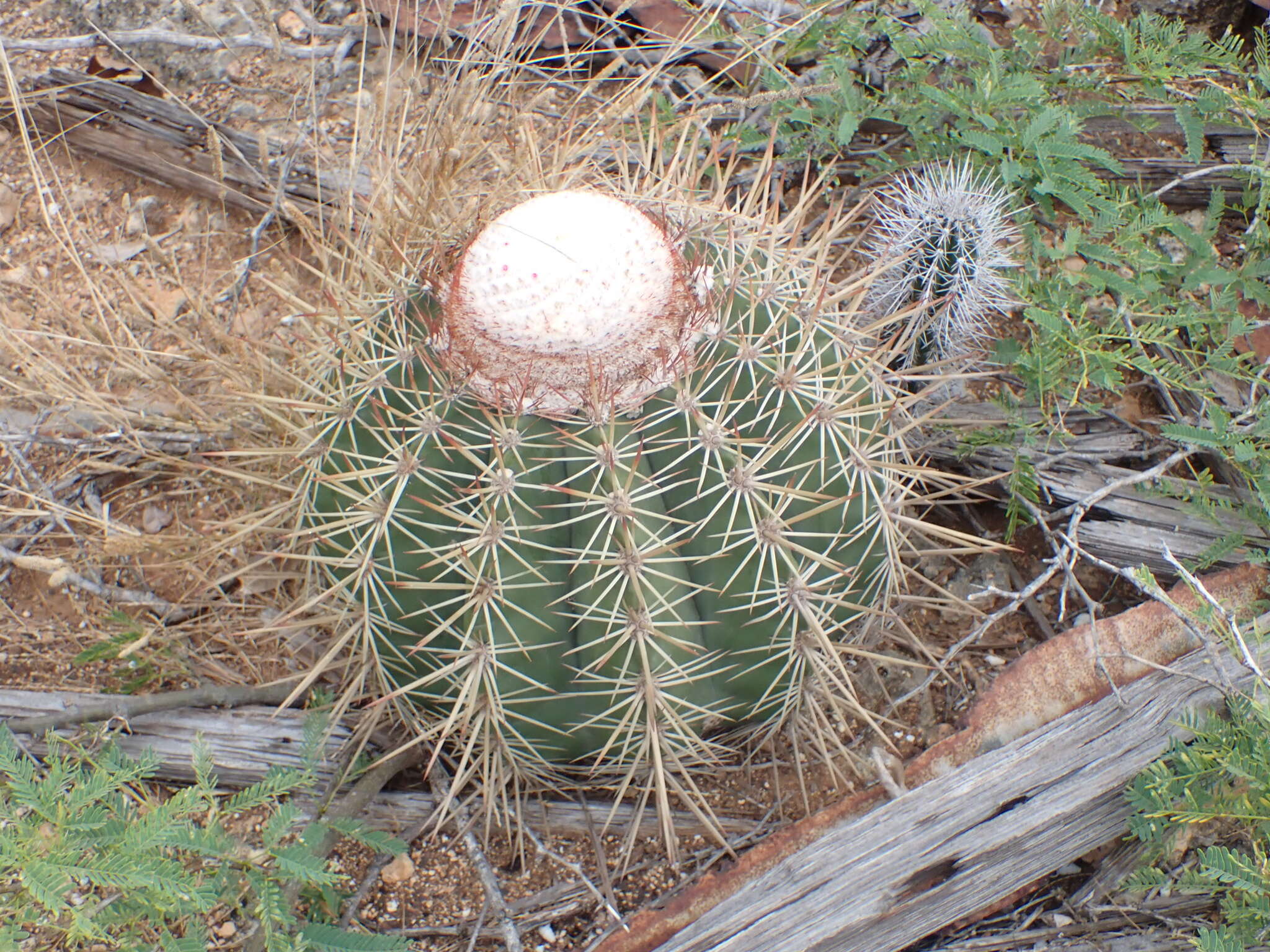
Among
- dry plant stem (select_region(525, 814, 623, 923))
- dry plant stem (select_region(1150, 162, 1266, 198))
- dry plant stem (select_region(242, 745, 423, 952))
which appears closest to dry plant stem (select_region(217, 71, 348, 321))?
dry plant stem (select_region(242, 745, 423, 952))

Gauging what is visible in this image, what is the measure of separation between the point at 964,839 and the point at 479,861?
2.75 feet

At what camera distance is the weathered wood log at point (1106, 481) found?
2.25 metres

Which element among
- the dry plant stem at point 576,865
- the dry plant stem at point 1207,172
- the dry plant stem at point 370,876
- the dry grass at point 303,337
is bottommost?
the dry plant stem at point 370,876

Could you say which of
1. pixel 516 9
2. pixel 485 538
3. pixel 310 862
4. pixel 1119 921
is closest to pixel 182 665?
pixel 310 862

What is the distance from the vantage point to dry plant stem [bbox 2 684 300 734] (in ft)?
6.56

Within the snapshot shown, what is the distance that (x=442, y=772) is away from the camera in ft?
7.03

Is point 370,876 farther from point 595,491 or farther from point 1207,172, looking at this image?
point 1207,172

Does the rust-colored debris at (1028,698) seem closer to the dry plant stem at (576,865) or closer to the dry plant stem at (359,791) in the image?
the dry plant stem at (576,865)

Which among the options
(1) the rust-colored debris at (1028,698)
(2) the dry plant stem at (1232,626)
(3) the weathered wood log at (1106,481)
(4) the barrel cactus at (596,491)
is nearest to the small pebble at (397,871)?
(4) the barrel cactus at (596,491)

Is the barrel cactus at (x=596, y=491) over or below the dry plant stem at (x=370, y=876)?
over

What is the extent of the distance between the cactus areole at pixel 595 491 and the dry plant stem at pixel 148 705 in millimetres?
472

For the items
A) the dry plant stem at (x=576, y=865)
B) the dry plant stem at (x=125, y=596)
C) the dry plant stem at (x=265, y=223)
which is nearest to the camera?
the dry plant stem at (x=576, y=865)

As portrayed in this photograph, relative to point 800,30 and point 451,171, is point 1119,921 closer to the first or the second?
point 451,171

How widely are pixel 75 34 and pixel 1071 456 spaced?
2.95m
